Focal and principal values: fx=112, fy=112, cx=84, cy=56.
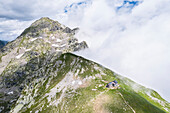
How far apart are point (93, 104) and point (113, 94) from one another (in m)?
26.4

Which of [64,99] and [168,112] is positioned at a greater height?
[168,112]

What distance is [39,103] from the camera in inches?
7456

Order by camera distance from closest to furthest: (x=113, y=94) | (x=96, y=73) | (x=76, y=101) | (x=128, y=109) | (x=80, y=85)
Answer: (x=128, y=109), (x=113, y=94), (x=76, y=101), (x=80, y=85), (x=96, y=73)

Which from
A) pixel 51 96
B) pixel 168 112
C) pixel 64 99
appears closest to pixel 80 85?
pixel 64 99

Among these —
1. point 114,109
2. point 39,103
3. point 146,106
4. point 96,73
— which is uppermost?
point 96,73

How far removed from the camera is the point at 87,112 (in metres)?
121

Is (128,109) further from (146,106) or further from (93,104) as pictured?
(93,104)

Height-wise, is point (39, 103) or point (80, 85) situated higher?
point (80, 85)

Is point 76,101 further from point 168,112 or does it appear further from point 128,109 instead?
point 168,112

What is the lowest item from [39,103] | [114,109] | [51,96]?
[39,103]

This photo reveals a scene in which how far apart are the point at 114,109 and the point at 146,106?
4196 centimetres

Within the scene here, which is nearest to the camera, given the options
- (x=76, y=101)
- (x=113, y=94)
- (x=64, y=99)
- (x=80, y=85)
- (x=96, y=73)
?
(x=113, y=94)

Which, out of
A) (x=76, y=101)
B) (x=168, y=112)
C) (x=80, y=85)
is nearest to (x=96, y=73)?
(x=80, y=85)

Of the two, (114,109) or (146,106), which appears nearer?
(114,109)
